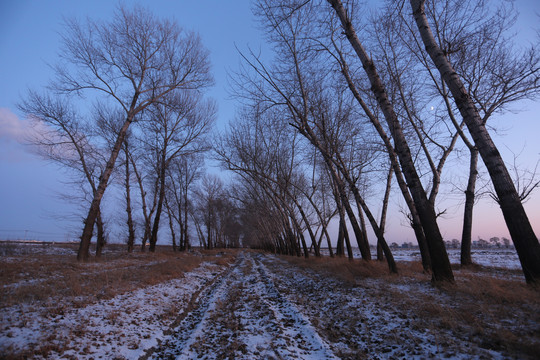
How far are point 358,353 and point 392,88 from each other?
1058 cm

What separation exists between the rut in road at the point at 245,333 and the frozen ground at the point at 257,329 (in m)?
0.01

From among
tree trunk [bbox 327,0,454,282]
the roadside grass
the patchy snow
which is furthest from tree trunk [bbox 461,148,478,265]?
the patchy snow

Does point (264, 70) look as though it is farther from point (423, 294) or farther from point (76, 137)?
point (76, 137)

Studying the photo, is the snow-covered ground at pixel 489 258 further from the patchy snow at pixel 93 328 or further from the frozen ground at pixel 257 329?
the patchy snow at pixel 93 328

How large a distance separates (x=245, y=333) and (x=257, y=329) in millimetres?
259

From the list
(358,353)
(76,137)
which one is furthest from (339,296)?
(76,137)

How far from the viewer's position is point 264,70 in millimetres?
10195

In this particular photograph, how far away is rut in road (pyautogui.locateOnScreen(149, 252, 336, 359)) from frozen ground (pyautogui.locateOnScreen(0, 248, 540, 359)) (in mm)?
14

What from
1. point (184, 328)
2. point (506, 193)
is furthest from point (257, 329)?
point (506, 193)

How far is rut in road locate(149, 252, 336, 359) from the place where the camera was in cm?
359

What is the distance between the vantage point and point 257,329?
4512mm

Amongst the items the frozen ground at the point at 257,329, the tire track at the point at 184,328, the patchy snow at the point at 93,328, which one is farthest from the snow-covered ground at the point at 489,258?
the patchy snow at the point at 93,328

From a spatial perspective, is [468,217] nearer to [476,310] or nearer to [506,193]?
[506,193]

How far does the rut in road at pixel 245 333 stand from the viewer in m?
3.59
